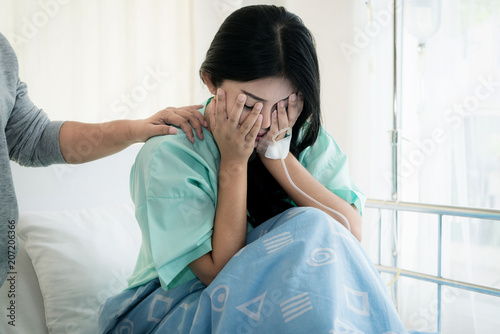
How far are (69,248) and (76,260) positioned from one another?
0.18 ft

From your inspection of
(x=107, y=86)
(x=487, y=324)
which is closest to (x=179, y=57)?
(x=107, y=86)

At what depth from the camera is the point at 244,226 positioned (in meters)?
1.19

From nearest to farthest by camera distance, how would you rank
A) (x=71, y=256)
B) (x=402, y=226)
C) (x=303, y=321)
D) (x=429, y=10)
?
1. (x=303, y=321)
2. (x=71, y=256)
3. (x=429, y=10)
4. (x=402, y=226)

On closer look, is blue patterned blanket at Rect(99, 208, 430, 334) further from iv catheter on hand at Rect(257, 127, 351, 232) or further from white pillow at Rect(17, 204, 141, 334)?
white pillow at Rect(17, 204, 141, 334)

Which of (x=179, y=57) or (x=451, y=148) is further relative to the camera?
(x=179, y=57)

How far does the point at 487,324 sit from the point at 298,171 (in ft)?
4.80

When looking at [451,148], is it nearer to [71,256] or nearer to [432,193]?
[432,193]

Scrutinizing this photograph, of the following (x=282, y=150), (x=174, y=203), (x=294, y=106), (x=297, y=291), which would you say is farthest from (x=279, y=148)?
(x=297, y=291)

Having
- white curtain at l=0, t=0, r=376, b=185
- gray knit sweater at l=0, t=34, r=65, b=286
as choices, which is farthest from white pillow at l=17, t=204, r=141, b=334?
white curtain at l=0, t=0, r=376, b=185

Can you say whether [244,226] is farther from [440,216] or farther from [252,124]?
[440,216]

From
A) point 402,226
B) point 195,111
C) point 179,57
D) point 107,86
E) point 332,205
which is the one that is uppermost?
point 179,57

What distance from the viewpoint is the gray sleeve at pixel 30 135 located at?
4.18 ft

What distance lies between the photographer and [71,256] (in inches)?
58.9

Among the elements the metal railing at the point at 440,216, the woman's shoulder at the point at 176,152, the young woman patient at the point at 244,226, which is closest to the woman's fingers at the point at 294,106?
the young woman patient at the point at 244,226
